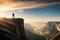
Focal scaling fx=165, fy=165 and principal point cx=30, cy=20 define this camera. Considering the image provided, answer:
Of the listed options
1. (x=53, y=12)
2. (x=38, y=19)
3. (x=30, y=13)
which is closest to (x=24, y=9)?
(x=30, y=13)

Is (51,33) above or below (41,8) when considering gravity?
below

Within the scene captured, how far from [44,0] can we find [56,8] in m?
0.35

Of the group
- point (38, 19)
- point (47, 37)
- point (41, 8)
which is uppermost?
point (41, 8)

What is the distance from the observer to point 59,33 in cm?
398

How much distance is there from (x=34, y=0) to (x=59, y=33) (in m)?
1.00

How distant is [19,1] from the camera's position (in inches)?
153

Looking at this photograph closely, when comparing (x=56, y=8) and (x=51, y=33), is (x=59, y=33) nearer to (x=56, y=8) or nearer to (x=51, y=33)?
(x=51, y=33)

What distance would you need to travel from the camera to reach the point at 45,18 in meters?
4.02

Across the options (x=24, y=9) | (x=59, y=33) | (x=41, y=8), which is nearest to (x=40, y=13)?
(x=41, y=8)

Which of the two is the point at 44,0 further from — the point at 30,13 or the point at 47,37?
the point at 47,37

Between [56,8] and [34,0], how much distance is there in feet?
1.87

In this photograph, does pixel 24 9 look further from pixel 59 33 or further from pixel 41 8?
pixel 59 33

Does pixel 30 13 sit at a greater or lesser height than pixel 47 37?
greater

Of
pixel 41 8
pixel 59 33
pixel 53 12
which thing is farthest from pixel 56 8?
pixel 59 33
